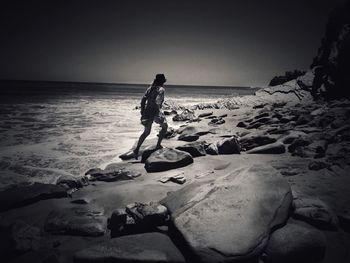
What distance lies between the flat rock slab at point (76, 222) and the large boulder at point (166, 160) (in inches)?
65.1

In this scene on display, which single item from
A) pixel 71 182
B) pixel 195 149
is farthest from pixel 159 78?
pixel 71 182

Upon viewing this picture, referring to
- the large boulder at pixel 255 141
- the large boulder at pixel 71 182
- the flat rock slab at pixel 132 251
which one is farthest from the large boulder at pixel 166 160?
the flat rock slab at pixel 132 251

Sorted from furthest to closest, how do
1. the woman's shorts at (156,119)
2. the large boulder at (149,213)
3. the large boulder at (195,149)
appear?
the woman's shorts at (156,119) → the large boulder at (195,149) → the large boulder at (149,213)

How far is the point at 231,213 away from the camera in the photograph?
2543 millimetres

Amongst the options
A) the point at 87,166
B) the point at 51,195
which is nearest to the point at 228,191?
the point at 51,195

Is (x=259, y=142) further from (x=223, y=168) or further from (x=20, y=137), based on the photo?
(x=20, y=137)

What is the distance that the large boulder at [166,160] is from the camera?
15.6 ft

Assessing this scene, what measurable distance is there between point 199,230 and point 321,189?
211 centimetres

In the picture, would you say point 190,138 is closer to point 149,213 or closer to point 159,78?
point 159,78

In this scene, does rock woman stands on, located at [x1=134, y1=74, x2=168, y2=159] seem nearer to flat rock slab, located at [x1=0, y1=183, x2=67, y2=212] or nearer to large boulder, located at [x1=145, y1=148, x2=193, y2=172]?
large boulder, located at [x1=145, y1=148, x2=193, y2=172]

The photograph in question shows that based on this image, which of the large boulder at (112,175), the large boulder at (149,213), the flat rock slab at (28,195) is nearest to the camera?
the large boulder at (149,213)

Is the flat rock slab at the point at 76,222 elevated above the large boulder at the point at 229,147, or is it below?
below

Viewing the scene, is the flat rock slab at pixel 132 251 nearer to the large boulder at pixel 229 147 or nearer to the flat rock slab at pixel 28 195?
the flat rock slab at pixel 28 195

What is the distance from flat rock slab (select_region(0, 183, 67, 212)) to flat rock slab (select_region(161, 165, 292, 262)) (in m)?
1.83
